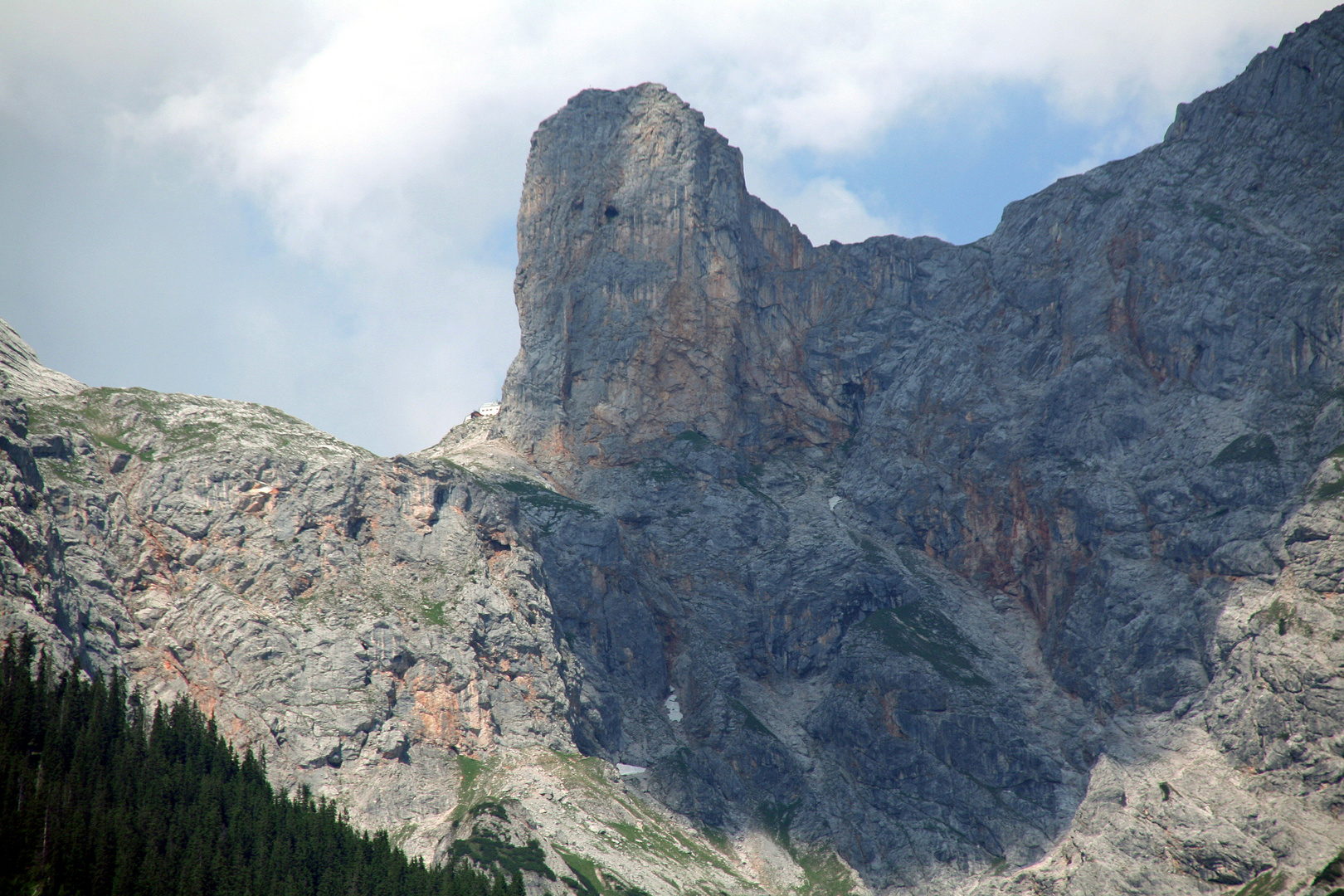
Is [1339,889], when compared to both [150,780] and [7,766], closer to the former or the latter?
[150,780]

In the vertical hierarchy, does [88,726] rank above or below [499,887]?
above

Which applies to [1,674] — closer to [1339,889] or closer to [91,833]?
[91,833]

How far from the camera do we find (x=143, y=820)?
541ft

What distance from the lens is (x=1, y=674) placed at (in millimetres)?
180125

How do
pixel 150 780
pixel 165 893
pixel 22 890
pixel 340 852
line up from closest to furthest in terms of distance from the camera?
pixel 22 890, pixel 165 893, pixel 150 780, pixel 340 852

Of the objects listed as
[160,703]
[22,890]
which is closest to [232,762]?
[160,703]

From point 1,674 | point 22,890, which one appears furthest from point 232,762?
point 22,890

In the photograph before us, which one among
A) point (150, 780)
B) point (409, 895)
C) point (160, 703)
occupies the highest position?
point (160, 703)

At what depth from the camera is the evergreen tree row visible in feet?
501

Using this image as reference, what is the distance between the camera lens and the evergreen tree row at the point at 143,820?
153 meters

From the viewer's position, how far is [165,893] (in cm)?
15512

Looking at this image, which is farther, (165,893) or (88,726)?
(88,726)

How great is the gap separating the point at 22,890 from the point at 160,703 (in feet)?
177

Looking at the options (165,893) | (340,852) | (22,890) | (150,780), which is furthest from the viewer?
(340,852)
